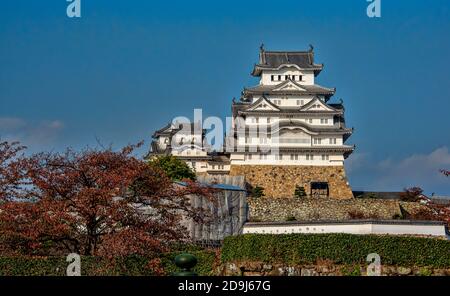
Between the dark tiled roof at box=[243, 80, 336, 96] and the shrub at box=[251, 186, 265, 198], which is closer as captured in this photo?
the shrub at box=[251, 186, 265, 198]

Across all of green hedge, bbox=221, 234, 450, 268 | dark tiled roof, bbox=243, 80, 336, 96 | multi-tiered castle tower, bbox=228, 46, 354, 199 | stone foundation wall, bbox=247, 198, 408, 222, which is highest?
dark tiled roof, bbox=243, 80, 336, 96

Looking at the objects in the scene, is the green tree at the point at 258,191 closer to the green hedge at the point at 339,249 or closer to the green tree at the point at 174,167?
the green tree at the point at 174,167

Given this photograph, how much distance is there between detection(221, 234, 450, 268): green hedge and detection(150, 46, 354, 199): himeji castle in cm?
3352

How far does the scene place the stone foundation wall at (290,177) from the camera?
59562 millimetres

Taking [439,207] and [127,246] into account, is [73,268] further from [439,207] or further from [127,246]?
[439,207]

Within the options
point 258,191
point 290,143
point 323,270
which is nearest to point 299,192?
point 258,191

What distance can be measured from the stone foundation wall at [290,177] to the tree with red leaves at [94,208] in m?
36.1

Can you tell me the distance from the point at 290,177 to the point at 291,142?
2426mm

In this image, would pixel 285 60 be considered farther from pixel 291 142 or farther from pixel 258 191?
pixel 258 191

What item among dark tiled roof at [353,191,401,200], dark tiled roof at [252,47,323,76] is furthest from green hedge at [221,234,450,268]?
dark tiled roof at [252,47,323,76]

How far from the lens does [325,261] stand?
25.5 meters

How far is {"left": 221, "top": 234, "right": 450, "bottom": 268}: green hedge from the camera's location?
25.5 meters

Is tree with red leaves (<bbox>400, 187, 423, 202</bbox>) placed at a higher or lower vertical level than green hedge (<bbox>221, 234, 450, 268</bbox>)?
higher

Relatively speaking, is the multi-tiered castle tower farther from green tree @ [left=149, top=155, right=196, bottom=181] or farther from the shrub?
green tree @ [left=149, top=155, right=196, bottom=181]
